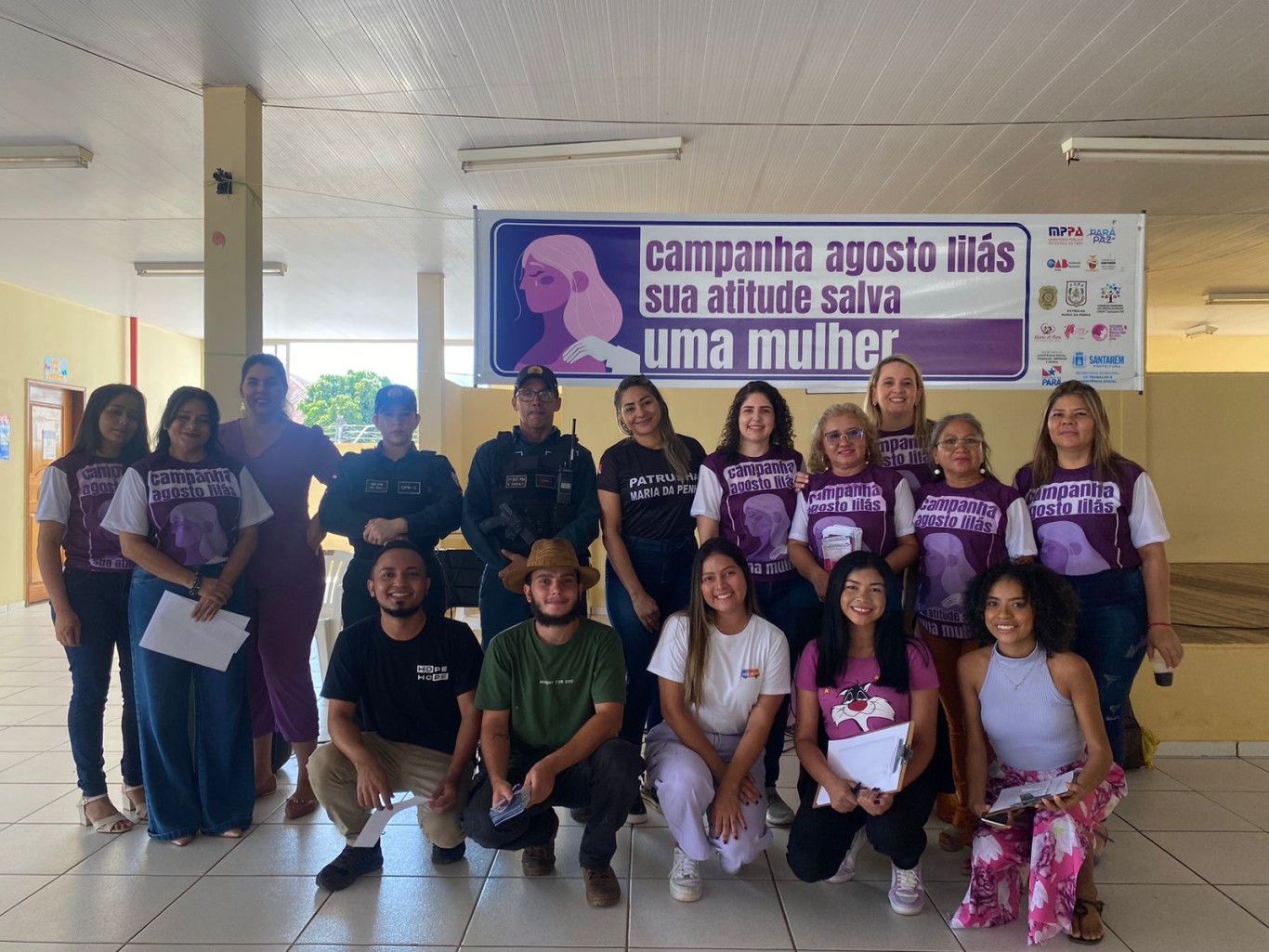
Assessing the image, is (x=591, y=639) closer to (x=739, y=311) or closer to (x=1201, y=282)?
(x=739, y=311)

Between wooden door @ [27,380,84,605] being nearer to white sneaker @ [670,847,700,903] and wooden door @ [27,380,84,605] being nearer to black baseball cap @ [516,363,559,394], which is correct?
black baseball cap @ [516,363,559,394]

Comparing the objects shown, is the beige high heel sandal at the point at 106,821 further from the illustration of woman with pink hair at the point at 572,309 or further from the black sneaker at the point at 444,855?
the illustration of woman with pink hair at the point at 572,309

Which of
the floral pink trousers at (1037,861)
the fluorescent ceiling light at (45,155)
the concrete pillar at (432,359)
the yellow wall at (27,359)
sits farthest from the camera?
the concrete pillar at (432,359)

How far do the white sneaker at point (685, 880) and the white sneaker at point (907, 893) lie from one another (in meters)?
0.58

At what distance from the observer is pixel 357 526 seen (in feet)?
10.3

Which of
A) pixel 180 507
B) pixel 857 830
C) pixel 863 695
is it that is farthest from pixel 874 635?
pixel 180 507

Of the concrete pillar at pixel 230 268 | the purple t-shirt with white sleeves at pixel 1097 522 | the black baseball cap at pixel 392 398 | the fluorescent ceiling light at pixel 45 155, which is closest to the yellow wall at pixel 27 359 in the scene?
the fluorescent ceiling light at pixel 45 155

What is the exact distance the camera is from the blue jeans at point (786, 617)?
113 inches

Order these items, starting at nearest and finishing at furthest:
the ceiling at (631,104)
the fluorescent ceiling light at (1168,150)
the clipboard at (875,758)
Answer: the clipboard at (875,758) < the ceiling at (631,104) < the fluorescent ceiling light at (1168,150)

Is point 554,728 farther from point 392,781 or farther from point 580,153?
point 580,153

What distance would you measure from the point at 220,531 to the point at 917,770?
2.42m

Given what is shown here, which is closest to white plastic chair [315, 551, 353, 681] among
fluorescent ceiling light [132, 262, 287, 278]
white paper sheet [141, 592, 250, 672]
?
white paper sheet [141, 592, 250, 672]

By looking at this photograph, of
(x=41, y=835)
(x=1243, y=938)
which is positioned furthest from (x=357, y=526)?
(x=1243, y=938)

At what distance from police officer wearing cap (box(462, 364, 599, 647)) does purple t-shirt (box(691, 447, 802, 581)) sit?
1.46ft
